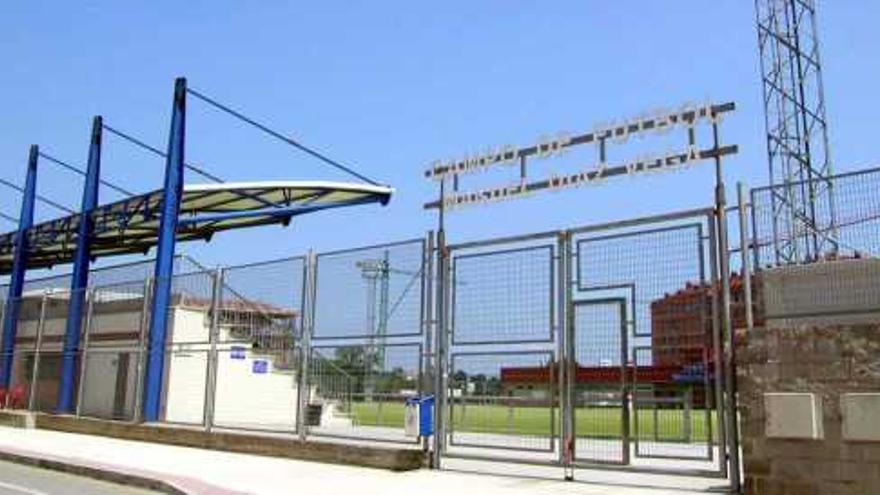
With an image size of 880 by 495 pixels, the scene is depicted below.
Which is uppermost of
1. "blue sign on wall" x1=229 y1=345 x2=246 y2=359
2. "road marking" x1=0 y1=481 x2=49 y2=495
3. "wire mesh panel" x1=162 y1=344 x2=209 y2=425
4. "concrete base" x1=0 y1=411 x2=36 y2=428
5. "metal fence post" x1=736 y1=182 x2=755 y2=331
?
"metal fence post" x1=736 y1=182 x2=755 y2=331

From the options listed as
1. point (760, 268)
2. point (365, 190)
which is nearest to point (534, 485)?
point (760, 268)

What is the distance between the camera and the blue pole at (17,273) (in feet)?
100

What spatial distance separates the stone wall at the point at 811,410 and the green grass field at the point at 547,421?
139 centimetres

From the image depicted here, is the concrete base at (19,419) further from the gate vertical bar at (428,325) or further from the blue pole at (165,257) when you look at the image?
the gate vertical bar at (428,325)

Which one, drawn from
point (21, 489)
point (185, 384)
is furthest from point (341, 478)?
point (185, 384)

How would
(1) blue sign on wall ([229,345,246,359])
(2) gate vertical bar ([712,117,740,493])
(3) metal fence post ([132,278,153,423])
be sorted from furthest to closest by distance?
(3) metal fence post ([132,278,153,423]) < (1) blue sign on wall ([229,345,246,359]) < (2) gate vertical bar ([712,117,740,493])

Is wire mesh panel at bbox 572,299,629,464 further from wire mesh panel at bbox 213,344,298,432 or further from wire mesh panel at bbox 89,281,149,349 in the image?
wire mesh panel at bbox 89,281,149,349

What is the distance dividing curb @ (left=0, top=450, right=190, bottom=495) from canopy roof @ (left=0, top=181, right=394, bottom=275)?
38.8ft

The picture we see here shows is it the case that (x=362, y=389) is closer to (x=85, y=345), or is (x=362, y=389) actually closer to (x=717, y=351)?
(x=717, y=351)

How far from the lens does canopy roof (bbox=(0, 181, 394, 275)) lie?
1159 inches

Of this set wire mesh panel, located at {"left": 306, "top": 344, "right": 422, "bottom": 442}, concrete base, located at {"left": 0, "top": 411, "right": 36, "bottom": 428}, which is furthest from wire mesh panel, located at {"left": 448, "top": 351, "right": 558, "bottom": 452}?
concrete base, located at {"left": 0, "top": 411, "right": 36, "bottom": 428}

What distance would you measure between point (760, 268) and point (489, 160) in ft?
27.5

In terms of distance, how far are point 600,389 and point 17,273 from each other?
2805cm

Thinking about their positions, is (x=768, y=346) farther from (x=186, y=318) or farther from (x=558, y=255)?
(x=186, y=318)
